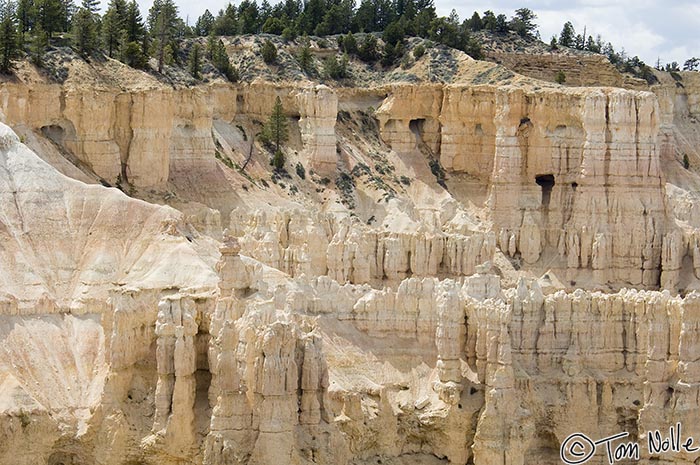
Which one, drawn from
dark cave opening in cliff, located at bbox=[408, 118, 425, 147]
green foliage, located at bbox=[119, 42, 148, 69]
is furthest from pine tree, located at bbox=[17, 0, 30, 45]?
dark cave opening in cliff, located at bbox=[408, 118, 425, 147]

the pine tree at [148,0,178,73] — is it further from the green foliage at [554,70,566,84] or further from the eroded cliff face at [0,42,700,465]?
the green foliage at [554,70,566,84]

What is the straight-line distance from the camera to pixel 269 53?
11725 cm

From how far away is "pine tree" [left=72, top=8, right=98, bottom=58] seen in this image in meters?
102

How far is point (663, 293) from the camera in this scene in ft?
267

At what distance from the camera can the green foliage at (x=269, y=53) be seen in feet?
384

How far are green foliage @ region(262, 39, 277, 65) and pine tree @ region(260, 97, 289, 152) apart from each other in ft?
22.3

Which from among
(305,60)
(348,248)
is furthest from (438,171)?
(348,248)

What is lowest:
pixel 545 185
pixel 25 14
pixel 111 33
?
pixel 545 185

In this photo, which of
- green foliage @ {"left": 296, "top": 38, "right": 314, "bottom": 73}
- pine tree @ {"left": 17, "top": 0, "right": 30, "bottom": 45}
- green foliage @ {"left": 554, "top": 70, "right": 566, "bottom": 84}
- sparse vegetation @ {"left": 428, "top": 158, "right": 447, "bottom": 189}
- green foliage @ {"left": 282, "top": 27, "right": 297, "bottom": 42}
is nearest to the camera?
pine tree @ {"left": 17, "top": 0, "right": 30, "bottom": 45}

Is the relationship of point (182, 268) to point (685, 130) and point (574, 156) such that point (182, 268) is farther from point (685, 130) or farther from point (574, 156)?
point (685, 130)

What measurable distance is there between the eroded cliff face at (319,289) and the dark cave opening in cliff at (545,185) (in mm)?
153

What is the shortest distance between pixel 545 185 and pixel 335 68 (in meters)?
14.2

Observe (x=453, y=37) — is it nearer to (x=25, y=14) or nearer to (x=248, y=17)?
(x=248, y=17)

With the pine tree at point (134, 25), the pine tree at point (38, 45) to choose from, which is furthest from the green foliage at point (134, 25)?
the pine tree at point (38, 45)
